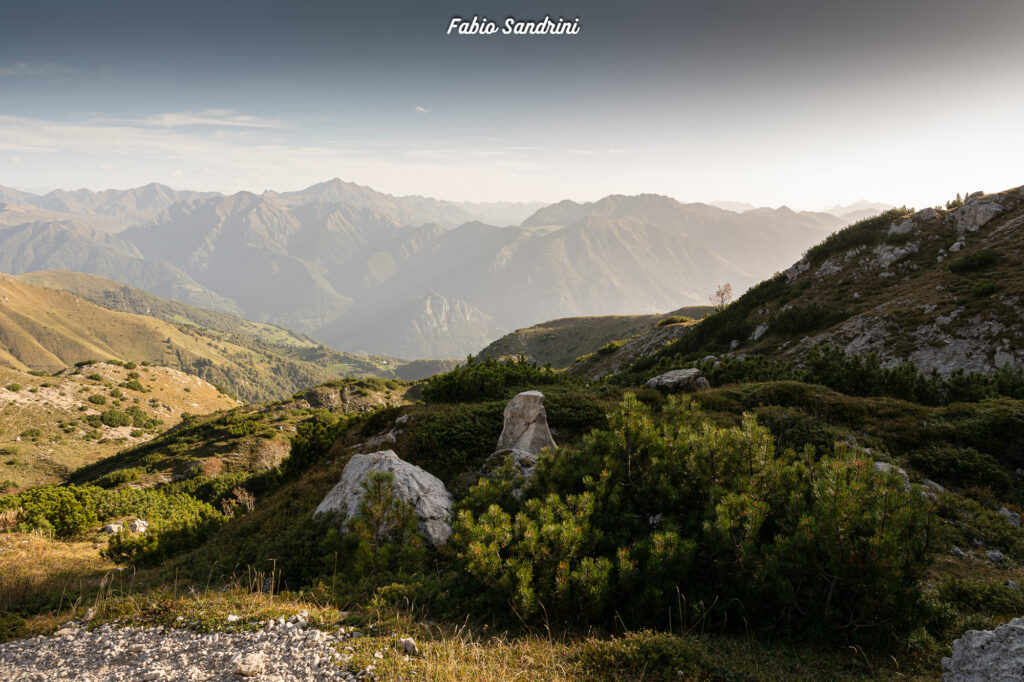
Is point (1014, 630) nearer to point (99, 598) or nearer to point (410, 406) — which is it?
point (99, 598)

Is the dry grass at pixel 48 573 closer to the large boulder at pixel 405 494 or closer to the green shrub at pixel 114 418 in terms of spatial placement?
the large boulder at pixel 405 494

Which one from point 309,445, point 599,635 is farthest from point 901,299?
point 309,445

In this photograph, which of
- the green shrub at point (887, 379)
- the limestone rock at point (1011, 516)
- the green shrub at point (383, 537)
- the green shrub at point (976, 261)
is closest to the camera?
the green shrub at point (383, 537)

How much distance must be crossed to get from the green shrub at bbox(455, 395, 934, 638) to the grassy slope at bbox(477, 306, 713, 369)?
9438 centimetres

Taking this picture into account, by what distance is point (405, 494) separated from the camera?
10.5 m

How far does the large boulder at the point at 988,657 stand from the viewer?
4.12m

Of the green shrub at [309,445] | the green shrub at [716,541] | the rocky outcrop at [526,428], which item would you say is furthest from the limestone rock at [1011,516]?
the green shrub at [309,445]

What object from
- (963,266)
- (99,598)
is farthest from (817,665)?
(963,266)

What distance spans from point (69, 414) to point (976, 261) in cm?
11118

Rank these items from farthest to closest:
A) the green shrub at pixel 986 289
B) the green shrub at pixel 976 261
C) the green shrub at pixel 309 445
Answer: the green shrub at pixel 976 261 < the green shrub at pixel 986 289 < the green shrub at pixel 309 445

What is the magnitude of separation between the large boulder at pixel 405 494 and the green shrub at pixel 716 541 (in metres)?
3.22

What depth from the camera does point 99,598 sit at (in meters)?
7.24

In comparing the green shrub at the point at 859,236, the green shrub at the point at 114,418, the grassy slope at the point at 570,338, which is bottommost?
the green shrub at the point at 114,418

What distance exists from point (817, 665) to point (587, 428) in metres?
10.0
